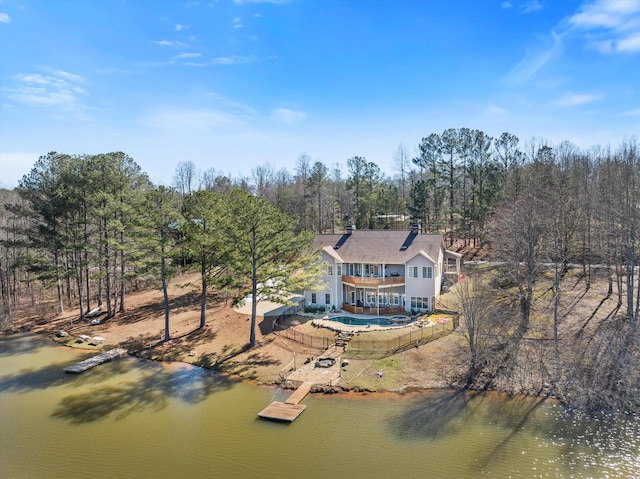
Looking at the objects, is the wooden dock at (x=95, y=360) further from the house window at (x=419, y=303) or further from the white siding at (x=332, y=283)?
the house window at (x=419, y=303)

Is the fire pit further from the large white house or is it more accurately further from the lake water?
the large white house

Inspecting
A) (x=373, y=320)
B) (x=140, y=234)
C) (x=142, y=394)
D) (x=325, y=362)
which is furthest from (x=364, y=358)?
(x=140, y=234)

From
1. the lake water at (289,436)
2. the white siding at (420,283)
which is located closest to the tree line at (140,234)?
the white siding at (420,283)

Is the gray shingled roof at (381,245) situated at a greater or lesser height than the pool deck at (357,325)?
greater

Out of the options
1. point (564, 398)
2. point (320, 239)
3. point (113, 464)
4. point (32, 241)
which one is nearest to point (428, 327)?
point (564, 398)

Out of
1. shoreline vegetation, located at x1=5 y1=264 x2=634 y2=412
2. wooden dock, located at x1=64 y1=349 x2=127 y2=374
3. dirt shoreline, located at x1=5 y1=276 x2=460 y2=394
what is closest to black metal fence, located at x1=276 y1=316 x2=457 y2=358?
shoreline vegetation, located at x1=5 y1=264 x2=634 y2=412

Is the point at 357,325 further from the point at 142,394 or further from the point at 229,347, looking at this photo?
the point at 142,394

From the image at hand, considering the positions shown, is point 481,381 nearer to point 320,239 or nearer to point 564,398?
point 564,398
